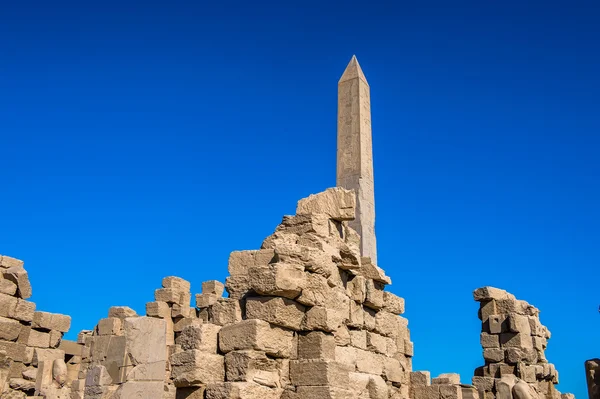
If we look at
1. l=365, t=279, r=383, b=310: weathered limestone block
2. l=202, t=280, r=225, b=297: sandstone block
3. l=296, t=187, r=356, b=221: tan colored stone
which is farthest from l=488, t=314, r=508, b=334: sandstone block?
l=202, t=280, r=225, b=297: sandstone block

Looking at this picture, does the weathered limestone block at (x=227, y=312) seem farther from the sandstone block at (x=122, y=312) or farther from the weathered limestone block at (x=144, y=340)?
the sandstone block at (x=122, y=312)

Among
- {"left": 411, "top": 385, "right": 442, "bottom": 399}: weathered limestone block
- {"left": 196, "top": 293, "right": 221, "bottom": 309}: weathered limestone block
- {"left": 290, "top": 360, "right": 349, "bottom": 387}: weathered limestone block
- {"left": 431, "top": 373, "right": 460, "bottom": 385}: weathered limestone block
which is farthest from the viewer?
{"left": 196, "top": 293, "right": 221, "bottom": 309}: weathered limestone block

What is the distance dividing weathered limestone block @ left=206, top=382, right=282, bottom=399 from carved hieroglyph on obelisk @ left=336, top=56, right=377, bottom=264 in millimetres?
10327

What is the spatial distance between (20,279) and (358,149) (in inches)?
343

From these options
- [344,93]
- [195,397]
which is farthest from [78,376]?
[195,397]

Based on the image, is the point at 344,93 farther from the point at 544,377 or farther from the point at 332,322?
the point at 332,322

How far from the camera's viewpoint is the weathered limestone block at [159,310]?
717 inches

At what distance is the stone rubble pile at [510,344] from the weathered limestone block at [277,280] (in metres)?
→ 7.85

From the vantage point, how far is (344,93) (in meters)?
19.0

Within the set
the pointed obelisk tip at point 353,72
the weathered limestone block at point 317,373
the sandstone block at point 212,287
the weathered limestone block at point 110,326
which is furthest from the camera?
the sandstone block at point 212,287

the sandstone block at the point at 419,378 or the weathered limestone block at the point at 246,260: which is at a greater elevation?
the weathered limestone block at the point at 246,260

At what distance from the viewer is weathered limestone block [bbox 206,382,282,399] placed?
271 inches

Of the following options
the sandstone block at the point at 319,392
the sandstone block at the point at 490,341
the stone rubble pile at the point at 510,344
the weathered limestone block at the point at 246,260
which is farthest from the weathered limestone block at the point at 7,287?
the sandstone block at the point at 490,341

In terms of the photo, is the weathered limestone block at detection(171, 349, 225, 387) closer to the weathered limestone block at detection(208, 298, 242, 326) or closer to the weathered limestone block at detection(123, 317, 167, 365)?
the weathered limestone block at detection(208, 298, 242, 326)
